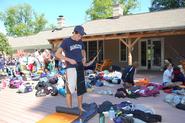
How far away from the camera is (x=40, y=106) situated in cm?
732

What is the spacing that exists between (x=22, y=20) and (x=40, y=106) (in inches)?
2712

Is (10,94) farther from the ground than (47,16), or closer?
closer

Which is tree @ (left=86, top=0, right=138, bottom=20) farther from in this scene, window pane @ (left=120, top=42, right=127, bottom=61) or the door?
the door

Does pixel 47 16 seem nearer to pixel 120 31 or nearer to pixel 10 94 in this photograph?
pixel 120 31

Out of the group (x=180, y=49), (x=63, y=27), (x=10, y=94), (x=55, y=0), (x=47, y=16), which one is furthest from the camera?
(x=47, y=16)

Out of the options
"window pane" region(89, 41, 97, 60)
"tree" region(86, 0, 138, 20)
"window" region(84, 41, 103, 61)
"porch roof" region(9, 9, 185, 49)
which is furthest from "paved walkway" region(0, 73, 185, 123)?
"tree" region(86, 0, 138, 20)

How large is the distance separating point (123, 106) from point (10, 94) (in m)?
4.78

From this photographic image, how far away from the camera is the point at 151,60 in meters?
18.7

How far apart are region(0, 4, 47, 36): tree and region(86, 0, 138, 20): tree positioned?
1889cm

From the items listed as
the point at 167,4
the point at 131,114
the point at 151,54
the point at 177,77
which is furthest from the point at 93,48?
the point at 167,4

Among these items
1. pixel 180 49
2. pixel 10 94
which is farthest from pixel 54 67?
pixel 180 49

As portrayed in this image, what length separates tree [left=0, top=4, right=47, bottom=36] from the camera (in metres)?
69.1

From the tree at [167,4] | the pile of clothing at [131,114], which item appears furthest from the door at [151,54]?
the tree at [167,4]

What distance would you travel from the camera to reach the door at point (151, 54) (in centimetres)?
1823
